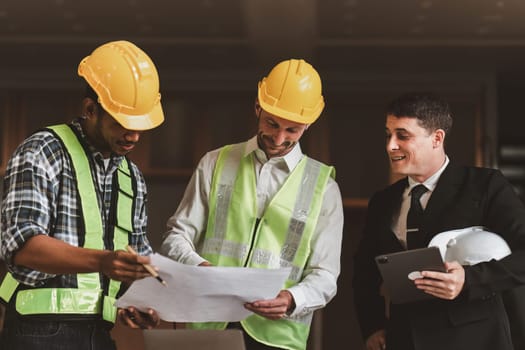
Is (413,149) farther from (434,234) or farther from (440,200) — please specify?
(434,234)

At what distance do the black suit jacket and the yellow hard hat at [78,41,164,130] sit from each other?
1.02m

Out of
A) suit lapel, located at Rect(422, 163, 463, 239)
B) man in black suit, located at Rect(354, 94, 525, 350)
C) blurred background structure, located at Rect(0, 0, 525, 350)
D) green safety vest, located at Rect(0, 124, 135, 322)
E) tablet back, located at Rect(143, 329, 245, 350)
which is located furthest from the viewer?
blurred background structure, located at Rect(0, 0, 525, 350)

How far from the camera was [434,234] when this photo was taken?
3.02 meters

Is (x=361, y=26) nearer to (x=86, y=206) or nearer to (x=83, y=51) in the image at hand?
(x=83, y=51)

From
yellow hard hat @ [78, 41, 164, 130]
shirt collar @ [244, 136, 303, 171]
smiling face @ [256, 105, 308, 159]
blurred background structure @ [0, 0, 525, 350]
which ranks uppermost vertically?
yellow hard hat @ [78, 41, 164, 130]

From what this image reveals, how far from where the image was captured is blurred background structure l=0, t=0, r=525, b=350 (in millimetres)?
6320

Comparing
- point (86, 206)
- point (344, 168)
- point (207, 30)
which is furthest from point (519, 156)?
point (86, 206)

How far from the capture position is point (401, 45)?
251 inches

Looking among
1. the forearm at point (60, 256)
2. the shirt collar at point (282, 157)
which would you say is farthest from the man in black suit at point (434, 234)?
the forearm at point (60, 256)

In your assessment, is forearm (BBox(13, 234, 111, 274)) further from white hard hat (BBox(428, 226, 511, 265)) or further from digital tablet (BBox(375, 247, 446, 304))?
white hard hat (BBox(428, 226, 511, 265))

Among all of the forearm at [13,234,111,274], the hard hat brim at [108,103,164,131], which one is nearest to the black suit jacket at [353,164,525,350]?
the hard hat brim at [108,103,164,131]

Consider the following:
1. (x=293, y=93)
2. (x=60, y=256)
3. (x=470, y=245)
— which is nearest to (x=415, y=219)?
(x=470, y=245)

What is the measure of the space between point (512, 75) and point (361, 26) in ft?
5.89

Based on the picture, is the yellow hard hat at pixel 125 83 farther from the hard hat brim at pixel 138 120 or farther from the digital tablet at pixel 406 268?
the digital tablet at pixel 406 268
